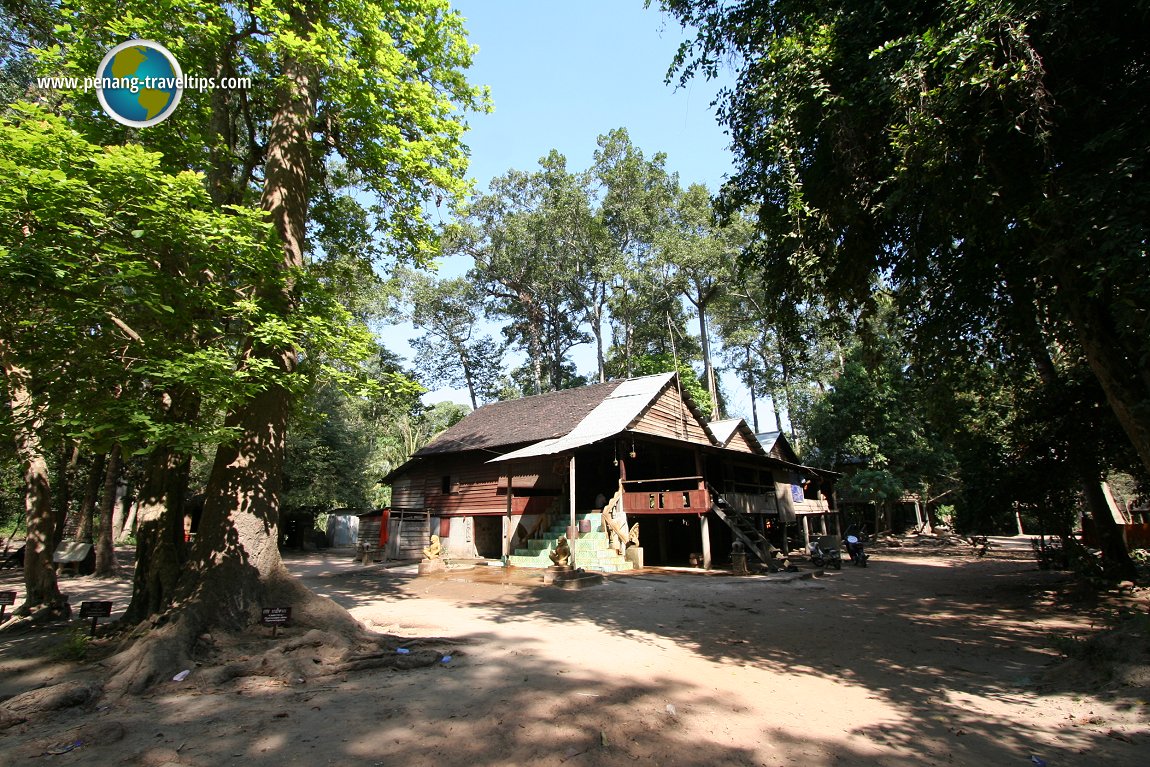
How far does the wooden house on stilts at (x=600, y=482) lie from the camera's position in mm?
17578

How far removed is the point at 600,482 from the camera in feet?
71.6

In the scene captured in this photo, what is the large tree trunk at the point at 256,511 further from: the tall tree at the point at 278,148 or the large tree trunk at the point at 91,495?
the large tree trunk at the point at 91,495

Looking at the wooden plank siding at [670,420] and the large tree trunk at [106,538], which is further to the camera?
the wooden plank siding at [670,420]

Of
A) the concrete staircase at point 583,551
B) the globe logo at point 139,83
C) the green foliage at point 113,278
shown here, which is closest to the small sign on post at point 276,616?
the green foliage at point 113,278

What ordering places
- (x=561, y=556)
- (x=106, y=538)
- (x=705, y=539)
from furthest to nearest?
1. (x=705, y=539)
2. (x=561, y=556)
3. (x=106, y=538)

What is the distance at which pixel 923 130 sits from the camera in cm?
673

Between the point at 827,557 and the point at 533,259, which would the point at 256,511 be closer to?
the point at 827,557

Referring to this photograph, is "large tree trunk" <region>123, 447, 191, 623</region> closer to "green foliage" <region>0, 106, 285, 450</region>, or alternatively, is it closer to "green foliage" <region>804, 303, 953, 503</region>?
"green foliage" <region>0, 106, 285, 450</region>

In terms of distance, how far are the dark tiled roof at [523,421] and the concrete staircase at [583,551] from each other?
373cm

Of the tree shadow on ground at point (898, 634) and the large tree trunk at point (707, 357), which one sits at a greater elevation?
the large tree trunk at point (707, 357)

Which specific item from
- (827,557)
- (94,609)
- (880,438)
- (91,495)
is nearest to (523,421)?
(827,557)

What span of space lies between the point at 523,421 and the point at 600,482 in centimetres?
446

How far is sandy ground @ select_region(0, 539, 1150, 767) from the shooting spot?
4199mm

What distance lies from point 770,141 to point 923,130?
2.25 meters
